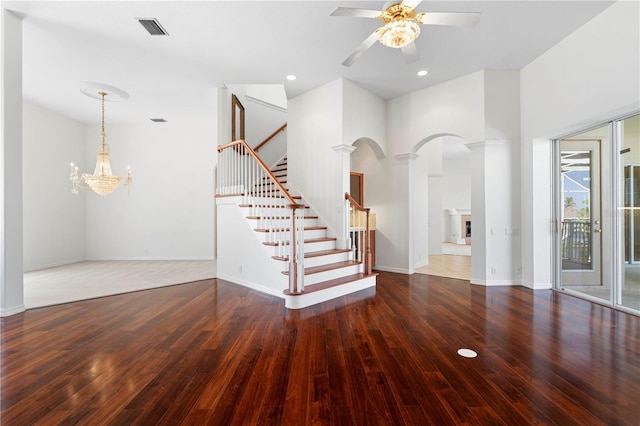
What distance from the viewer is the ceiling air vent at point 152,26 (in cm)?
371

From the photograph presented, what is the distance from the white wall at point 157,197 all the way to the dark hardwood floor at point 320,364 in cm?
445

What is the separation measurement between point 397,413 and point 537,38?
5157 millimetres

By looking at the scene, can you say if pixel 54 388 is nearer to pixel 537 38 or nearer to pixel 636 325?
pixel 636 325

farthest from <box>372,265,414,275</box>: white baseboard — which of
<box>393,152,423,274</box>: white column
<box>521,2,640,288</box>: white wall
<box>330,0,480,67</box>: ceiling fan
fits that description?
<box>330,0,480,67</box>: ceiling fan

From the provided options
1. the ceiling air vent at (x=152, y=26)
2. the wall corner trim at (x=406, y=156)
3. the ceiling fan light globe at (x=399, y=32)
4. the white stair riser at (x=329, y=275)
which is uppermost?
Answer: the ceiling air vent at (x=152, y=26)

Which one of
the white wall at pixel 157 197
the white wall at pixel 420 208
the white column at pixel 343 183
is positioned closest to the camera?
the white column at pixel 343 183

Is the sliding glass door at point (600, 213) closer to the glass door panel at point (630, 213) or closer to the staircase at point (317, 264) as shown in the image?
the glass door panel at point (630, 213)

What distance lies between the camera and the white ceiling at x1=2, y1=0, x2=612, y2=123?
3.52 metres

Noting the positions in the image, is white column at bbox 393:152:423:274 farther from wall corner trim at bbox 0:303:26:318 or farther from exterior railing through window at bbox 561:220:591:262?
wall corner trim at bbox 0:303:26:318

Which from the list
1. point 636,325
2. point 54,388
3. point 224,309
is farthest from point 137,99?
point 636,325

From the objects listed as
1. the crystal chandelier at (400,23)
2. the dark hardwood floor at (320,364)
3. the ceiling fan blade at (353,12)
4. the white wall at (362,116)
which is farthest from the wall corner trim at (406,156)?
the ceiling fan blade at (353,12)

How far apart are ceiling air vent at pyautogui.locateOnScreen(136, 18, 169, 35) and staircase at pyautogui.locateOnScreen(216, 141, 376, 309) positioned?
213 cm

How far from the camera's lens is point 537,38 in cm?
413

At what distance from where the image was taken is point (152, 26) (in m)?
3.84
